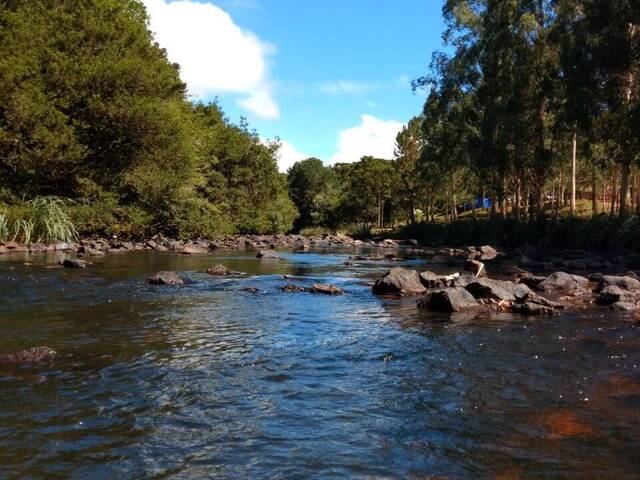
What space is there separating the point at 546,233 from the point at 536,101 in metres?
8.16

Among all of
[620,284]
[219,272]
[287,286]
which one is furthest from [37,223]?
[620,284]

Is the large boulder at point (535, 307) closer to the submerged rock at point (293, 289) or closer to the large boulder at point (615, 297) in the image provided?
the large boulder at point (615, 297)

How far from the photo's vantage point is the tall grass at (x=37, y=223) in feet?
95.4

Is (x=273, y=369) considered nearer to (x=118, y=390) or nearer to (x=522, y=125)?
(x=118, y=390)

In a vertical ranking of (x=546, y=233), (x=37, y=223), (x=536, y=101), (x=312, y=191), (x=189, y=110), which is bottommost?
(x=546, y=233)

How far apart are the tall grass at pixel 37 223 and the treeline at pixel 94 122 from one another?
213 mm

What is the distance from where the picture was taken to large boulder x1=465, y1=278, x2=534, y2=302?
1355 centimetres

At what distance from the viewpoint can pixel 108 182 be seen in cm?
3700

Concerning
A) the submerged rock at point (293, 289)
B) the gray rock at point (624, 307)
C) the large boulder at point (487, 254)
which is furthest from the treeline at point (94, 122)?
the gray rock at point (624, 307)

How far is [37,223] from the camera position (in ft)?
99.0

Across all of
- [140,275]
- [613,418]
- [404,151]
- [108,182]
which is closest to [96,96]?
[108,182]

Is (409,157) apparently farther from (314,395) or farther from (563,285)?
(314,395)

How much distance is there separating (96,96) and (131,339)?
90.8ft

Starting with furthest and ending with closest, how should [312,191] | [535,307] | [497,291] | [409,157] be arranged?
[312,191]
[409,157]
[497,291]
[535,307]
